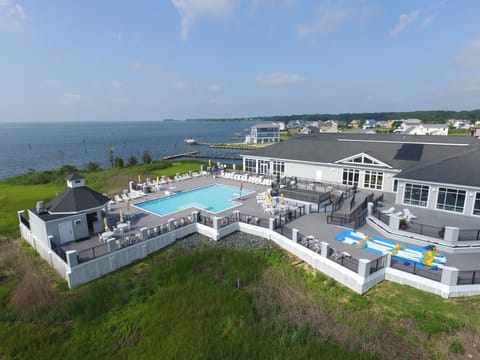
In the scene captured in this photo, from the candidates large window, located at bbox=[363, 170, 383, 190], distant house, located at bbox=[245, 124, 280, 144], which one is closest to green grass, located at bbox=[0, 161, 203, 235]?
large window, located at bbox=[363, 170, 383, 190]

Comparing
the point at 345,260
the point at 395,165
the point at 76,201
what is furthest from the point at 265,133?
the point at 345,260

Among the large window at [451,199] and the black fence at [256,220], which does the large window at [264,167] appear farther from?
the large window at [451,199]

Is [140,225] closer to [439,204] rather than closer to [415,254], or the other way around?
[415,254]

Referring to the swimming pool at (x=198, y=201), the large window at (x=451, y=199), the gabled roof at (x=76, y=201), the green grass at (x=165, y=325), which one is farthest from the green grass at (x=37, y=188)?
the large window at (x=451, y=199)

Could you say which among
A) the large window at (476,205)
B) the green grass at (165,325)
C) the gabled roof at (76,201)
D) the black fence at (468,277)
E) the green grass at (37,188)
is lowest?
the green grass at (165,325)

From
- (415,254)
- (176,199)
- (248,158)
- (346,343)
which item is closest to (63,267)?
(176,199)

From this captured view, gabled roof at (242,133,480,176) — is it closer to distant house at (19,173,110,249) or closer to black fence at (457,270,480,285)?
black fence at (457,270,480,285)

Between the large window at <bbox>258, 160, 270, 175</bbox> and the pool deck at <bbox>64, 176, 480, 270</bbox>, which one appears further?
the large window at <bbox>258, 160, 270, 175</bbox>
